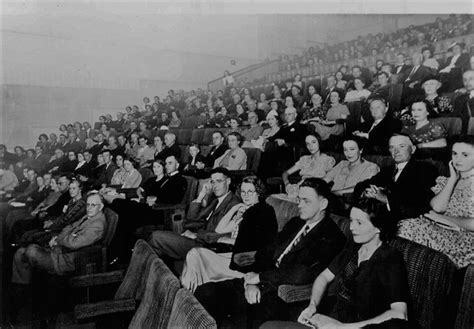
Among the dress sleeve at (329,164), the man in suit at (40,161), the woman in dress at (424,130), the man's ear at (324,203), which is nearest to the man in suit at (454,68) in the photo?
the woman in dress at (424,130)

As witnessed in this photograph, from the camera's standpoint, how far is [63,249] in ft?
8.56

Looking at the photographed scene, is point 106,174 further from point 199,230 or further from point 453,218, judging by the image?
point 453,218

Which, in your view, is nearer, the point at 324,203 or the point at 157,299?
the point at 157,299

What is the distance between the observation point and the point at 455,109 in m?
2.37

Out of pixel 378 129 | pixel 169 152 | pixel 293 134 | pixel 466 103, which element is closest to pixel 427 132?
pixel 466 103

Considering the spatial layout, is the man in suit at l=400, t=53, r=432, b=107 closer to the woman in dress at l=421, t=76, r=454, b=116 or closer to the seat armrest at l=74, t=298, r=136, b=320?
the woman in dress at l=421, t=76, r=454, b=116

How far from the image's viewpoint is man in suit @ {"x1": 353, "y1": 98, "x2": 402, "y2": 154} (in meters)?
2.57

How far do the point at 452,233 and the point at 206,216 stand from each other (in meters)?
1.59

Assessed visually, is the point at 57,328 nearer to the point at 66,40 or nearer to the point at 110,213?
the point at 110,213

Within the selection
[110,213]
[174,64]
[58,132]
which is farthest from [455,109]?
[58,132]

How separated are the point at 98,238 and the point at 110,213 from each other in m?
0.20

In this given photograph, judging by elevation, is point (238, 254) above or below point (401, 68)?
below

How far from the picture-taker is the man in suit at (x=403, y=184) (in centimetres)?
184

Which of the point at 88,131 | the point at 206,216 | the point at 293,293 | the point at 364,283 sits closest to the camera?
the point at 364,283
